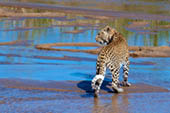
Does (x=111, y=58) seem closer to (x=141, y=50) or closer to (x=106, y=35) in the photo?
(x=106, y=35)

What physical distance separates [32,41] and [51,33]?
267 centimetres

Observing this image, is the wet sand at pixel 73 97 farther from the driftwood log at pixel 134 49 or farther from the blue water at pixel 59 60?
the driftwood log at pixel 134 49

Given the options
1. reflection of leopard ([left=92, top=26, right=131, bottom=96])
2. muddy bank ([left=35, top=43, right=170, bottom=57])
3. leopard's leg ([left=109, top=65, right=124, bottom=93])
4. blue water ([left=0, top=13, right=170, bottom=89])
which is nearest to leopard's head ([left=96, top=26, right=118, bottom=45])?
reflection of leopard ([left=92, top=26, right=131, bottom=96])

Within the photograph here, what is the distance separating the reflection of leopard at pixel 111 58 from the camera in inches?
374

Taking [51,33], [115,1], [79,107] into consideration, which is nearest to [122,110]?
[79,107]

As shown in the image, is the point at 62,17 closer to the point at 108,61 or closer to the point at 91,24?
the point at 91,24

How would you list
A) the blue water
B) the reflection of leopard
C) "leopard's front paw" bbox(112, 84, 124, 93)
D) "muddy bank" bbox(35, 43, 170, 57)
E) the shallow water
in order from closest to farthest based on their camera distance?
1. the shallow water
2. the reflection of leopard
3. "leopard's front paw" bbox(112, 84, 124, 93)
4. the blue water
5. "muddy bank" bbox(35, 43, 170, 57)

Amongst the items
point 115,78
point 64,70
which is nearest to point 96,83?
point 115,78

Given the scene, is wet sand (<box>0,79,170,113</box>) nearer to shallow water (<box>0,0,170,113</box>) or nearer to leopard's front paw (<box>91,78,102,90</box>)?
shallow water (<box>0,0,170,113</box>)

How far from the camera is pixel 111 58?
386 inches

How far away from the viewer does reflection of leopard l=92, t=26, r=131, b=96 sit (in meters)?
9.50

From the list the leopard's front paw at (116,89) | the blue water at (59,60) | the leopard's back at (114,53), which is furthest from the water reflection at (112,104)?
the blue water at (59,60)

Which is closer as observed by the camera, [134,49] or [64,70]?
[64,70]

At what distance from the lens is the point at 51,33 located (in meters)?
19.8
